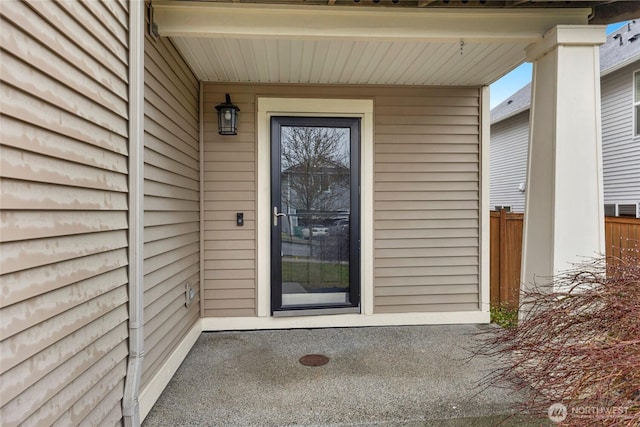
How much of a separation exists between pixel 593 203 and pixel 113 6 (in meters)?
2.91

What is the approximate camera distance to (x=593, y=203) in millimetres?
2248

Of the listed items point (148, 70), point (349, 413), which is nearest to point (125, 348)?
point (349, 413)

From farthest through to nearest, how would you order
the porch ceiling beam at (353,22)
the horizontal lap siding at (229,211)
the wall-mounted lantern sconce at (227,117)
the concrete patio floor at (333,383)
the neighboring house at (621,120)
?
the neighboring house at (621,120) < the horizontal lap siding at (229,211) < the wall-mounted lantern sconce at (227,117) < the porch ceiling beam at (353,22) < the concrete patio floor at (333,383)

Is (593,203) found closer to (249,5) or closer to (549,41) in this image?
(549,41)

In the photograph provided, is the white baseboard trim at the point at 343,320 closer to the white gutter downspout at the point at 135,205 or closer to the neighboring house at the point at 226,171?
the neighboring house at the point at 226,171

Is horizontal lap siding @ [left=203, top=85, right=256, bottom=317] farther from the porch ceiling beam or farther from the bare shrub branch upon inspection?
the bare shrub branch

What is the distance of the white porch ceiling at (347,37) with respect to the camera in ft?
7.48

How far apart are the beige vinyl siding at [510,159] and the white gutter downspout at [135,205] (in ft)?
31.5

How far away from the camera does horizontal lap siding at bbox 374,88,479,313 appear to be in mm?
3557

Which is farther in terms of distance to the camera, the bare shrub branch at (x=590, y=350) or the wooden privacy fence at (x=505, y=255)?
the wooden privacy fence at (x=505, y=255)

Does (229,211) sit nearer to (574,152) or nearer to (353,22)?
(353,22)

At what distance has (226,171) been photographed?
11.2 feet

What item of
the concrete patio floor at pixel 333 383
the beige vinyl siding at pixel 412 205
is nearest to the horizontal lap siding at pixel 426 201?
the beige vinyl siding at pixel 412 205

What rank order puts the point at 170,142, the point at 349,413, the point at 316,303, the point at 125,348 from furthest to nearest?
the point at 316,303 < the point at 170,142 < the point at 349,413 < the point at 125,348
